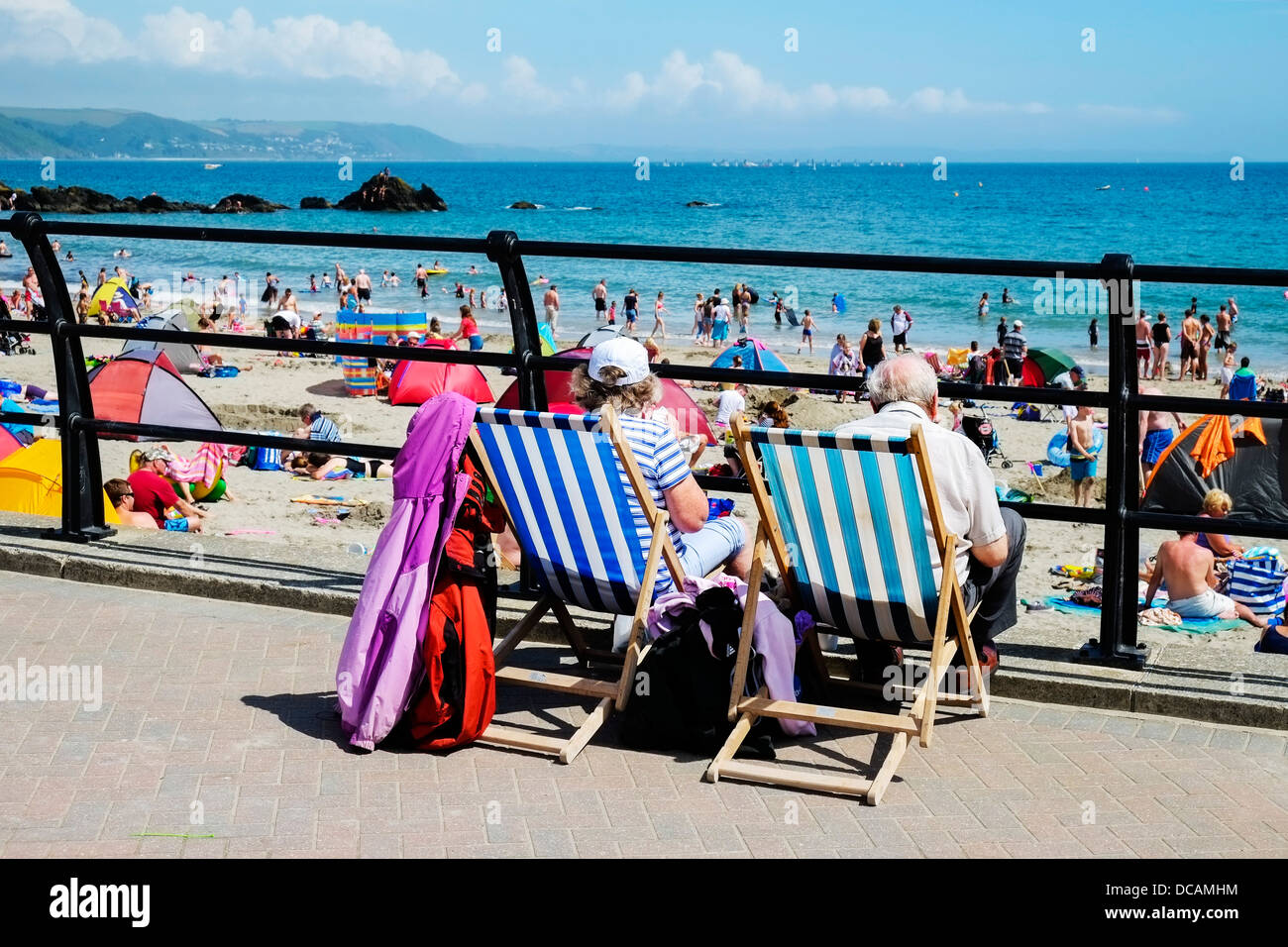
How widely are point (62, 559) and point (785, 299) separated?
114 ft

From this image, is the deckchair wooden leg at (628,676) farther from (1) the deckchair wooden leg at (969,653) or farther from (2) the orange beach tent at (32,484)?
(2) the orange beach tent at (32,484)

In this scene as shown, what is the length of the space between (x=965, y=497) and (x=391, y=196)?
96928 millimetres

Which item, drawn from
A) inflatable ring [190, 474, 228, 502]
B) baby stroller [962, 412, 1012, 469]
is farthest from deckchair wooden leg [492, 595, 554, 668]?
inflatable ring [190, 474, 228, 502]

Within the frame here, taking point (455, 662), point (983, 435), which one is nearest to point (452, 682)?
point (455, 662)

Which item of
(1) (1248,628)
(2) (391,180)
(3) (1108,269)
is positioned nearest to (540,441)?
(3) (1108,269)

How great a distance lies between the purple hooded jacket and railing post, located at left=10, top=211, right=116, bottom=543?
7.66 ft

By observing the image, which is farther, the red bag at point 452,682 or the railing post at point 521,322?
the railing post at point 521,322

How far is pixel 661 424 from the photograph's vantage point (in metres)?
4.27

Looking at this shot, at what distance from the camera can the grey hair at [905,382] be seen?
416 cm

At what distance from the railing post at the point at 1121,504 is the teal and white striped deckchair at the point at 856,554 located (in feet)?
2.50

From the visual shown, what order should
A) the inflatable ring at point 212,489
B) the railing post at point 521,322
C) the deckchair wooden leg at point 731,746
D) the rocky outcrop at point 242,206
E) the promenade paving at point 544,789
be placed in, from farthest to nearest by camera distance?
1. the rocky outcrop at point 242,206
2. the inflatable ring at point 212,489
3. the railing post at point 521,322
4. the deckchair wooden leg at point 731,746
5. the promenade paving at point 544,789

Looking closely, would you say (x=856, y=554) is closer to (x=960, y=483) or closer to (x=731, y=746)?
(x=960, y=483)

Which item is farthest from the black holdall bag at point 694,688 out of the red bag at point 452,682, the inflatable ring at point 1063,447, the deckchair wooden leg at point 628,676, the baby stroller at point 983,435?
the inflatable ring at point 1063,447

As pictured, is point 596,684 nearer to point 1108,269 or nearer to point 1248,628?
point 1108,269
